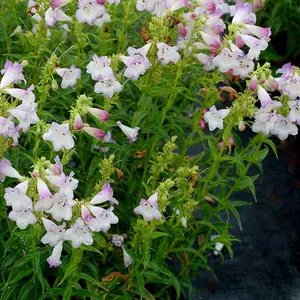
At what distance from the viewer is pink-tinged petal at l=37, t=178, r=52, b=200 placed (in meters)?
2.62

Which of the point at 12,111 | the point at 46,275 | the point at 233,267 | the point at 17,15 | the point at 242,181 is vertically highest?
the point at 12,111

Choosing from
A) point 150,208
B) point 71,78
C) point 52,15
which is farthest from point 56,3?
point 150,208

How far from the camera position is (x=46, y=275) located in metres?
3.76

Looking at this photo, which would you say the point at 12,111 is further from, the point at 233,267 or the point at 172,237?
the point at 233,267

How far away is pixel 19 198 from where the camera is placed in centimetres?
267

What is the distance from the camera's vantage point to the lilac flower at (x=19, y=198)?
265 centimetres

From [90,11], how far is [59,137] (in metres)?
0.87

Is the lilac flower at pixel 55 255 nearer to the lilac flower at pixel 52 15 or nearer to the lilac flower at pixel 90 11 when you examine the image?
the lilac flower at pixel 90 11

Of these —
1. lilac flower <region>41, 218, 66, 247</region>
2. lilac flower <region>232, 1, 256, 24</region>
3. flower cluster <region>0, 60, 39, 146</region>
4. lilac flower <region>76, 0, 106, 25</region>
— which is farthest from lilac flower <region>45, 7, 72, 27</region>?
lilac flower <region>41, 218, 66, 247</region>

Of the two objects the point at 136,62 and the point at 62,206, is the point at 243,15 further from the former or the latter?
the point at 62,206

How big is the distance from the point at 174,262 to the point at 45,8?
2.23 metres

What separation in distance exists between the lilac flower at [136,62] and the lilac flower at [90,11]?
11.6 inches

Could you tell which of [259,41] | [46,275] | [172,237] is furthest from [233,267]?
[259,41]

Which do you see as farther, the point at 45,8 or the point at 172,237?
the point at 172,237
